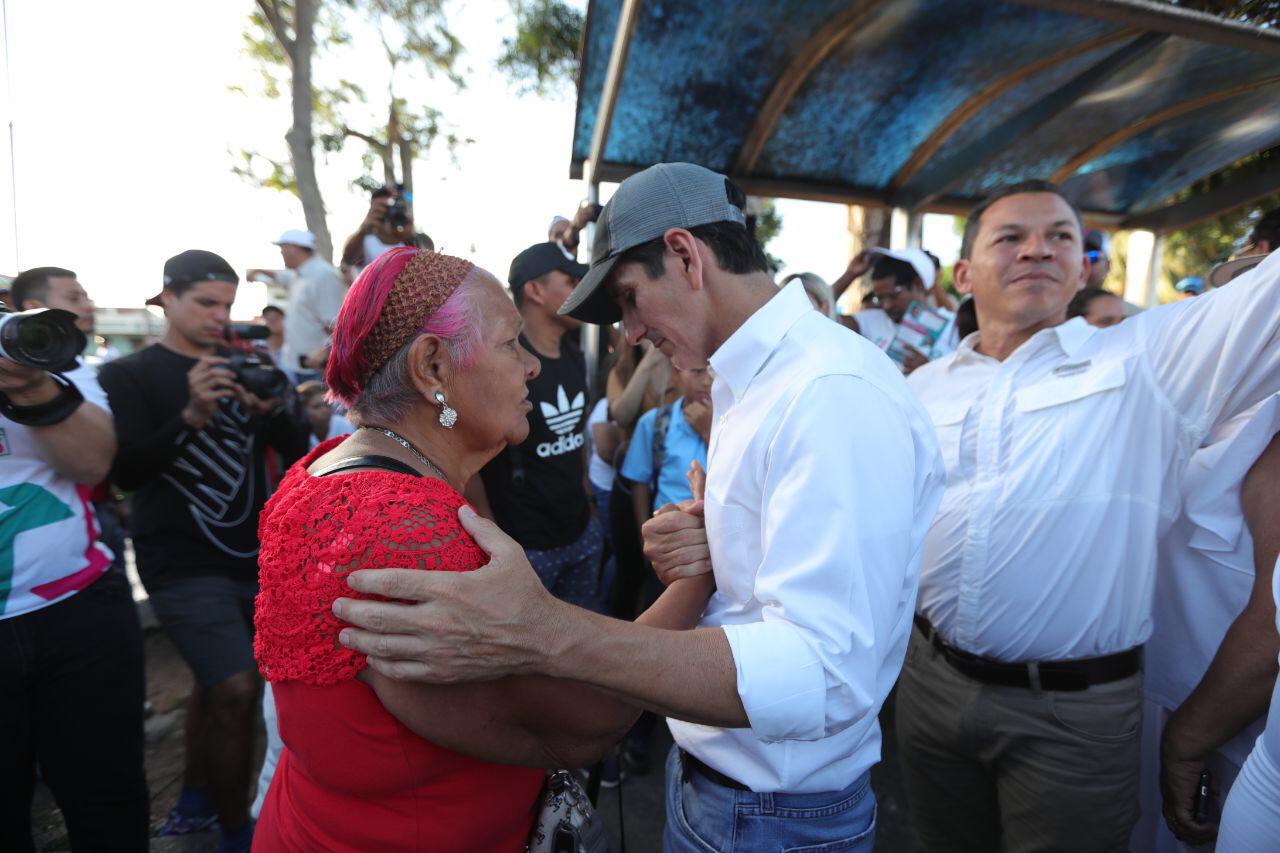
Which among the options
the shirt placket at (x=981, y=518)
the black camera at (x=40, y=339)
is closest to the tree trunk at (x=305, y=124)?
the black camera at (x=40, y=339)

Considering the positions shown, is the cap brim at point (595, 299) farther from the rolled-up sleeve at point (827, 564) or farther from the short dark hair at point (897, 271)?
the short dark hair at point (897, 271)

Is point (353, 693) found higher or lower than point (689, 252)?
lower

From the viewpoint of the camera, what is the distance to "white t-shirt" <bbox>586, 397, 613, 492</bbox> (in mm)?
4648

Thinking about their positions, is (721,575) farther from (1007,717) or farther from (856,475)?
(1007,717)

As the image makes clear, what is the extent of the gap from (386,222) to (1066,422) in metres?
4.20

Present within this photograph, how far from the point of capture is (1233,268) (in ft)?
6.57

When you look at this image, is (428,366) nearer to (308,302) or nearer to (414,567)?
(414,567)

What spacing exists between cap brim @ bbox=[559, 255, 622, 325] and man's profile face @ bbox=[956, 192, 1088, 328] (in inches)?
53.3

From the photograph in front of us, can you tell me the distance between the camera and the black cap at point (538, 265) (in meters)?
3.27

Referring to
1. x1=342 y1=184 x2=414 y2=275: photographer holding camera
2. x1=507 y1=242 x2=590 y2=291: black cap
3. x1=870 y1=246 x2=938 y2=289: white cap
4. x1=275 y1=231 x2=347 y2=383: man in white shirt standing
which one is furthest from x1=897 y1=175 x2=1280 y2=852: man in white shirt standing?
x1=275 y1=231 x2=347 y2=383: man in white shirt standing

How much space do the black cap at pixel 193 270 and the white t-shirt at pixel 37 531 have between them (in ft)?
2.25

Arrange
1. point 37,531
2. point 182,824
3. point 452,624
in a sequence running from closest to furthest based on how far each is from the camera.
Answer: point 452,624, point 37,531, point 182,824

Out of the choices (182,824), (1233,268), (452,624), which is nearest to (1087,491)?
(1233,268)

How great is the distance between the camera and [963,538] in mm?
1896
